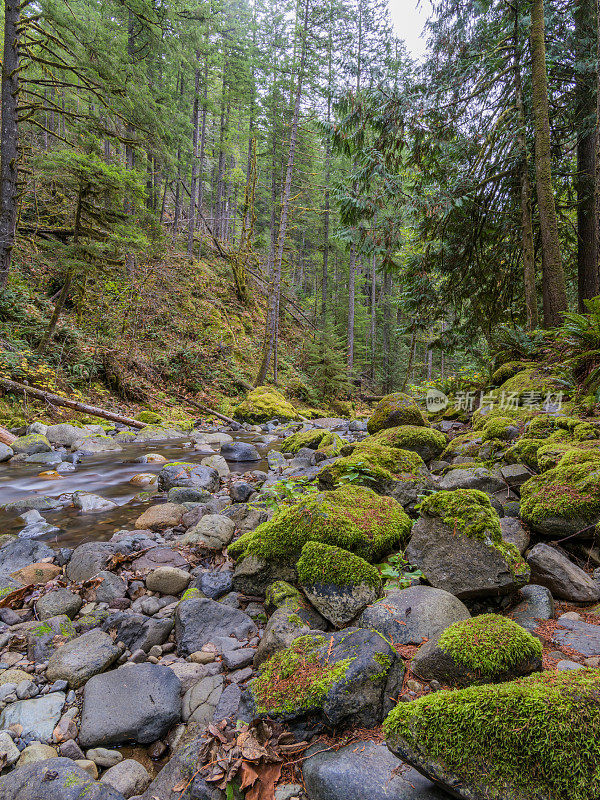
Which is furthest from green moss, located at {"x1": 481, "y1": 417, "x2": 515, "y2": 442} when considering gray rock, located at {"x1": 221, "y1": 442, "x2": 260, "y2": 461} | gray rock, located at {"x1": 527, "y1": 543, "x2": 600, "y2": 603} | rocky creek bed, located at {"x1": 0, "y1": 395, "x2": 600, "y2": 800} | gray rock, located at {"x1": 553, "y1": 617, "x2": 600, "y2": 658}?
gray rock, located at {"x1": 221, "y1": 442, "x2": 260, "y2": 461}

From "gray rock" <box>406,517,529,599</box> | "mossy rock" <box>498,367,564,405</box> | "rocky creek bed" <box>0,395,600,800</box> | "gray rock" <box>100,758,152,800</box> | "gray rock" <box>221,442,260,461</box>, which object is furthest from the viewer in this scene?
"gray rock" <box>221,442,260,461</box>

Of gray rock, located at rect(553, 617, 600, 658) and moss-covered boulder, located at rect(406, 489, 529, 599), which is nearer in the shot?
gray rock, located at rect(553, 617, 600, 658)

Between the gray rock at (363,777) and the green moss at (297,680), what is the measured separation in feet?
0.61

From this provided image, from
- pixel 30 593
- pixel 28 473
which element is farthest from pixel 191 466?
pixel 30 593

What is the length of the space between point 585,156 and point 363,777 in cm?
1212

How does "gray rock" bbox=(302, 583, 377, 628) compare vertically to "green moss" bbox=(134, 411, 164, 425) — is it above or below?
above

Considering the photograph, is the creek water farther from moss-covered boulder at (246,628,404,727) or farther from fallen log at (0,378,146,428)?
moss-covered boulder at (246,628,404,727)

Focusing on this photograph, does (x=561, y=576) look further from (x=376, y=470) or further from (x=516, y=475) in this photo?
(x=376, y=470)

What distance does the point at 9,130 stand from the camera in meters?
9.20

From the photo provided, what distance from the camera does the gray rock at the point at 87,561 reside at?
3.49 metres

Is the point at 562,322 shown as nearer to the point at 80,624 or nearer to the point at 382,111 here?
the point at 382,111

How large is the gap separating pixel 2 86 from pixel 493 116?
1153 centimetres

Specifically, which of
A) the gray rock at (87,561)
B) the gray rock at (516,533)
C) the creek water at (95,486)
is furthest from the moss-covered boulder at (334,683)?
the creek water at (95,486)

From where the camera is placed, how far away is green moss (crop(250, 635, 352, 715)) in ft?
5.50
